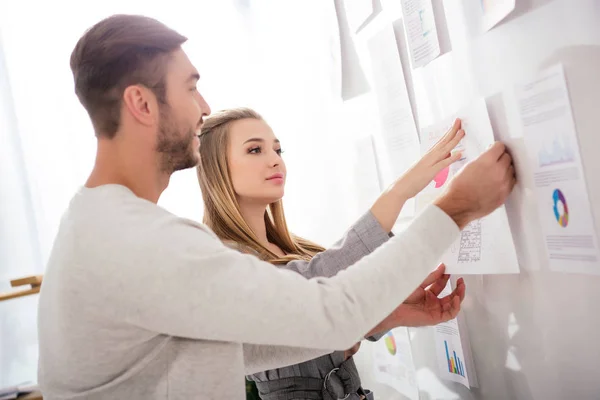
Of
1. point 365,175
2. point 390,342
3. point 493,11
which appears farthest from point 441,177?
point 390,342

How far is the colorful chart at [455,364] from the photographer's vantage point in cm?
101

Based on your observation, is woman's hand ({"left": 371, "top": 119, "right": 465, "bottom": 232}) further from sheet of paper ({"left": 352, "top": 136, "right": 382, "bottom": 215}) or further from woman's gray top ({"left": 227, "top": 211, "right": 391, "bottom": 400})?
sheet of paper ({"left": 352, "top": 136, "right": 382, "bottom": 215})

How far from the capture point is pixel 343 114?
1.39 metres

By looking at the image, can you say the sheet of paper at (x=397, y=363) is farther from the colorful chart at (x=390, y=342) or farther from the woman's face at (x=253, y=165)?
the woman's face at (x=253, y=165)

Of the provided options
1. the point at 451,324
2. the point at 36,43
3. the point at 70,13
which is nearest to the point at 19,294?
the point at 36,43

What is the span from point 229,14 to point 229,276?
133 centimetres

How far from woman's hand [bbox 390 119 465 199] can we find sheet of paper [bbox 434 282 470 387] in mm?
243

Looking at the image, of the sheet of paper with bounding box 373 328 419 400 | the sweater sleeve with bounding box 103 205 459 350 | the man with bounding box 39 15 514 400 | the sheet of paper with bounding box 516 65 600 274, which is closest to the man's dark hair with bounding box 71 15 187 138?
the man with bounding box 39 15 514 400

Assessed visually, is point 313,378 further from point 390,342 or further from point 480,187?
point 480,187

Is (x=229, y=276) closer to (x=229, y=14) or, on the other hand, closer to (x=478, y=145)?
(x=478, y=145)

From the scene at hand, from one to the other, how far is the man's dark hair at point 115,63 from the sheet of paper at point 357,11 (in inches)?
20.7

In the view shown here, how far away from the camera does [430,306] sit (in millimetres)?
996

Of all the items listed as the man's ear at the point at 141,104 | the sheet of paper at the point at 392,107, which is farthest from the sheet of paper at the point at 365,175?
the man's ear at the point at 141,104

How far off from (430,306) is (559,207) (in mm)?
323
